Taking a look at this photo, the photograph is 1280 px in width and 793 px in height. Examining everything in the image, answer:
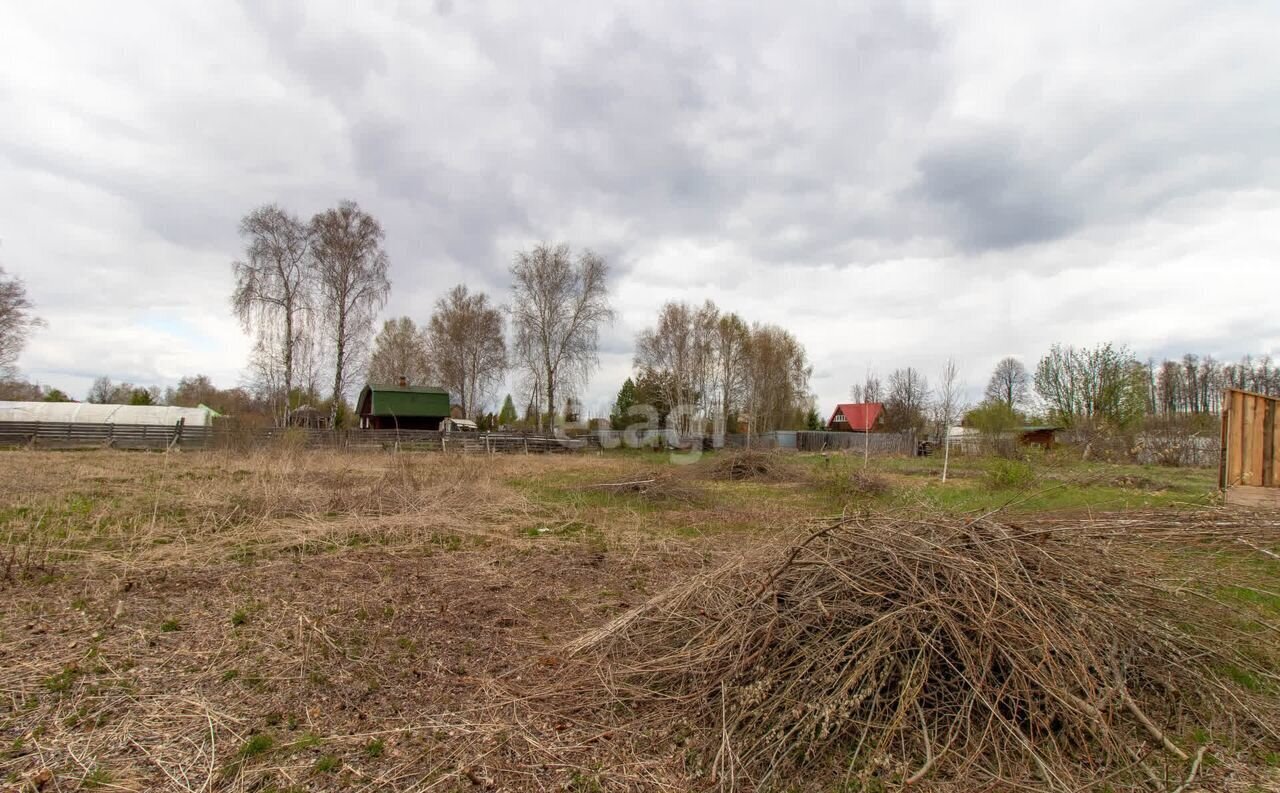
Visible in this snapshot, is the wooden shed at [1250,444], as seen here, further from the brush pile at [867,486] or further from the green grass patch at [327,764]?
the green grass patch at [327,764]

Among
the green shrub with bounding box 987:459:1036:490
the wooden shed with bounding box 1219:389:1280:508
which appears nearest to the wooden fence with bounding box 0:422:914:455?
the green shrub with bounding box 987:459:1036:490

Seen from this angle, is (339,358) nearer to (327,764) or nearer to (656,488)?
(656,488)

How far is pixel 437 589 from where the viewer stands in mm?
5238

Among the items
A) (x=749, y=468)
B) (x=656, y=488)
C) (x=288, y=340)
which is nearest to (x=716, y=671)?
(x=656, y=488)

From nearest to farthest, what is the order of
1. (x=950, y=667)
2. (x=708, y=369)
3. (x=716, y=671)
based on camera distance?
(x=950, y=667) < (x=716, y=671) < (x=708, y=369)

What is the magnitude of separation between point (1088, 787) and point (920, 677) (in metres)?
0.67

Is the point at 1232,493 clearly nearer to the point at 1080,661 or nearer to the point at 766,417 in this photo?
the point at 1080,661

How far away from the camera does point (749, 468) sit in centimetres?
1698

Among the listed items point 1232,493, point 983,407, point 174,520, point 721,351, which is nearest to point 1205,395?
point 983,407

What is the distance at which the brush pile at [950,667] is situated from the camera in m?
2.48

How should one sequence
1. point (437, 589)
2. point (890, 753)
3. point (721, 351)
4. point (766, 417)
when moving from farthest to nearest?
1. point (766, 417)
2. point (721, 351)
3. point (437, 589)
4. point (890, 753)

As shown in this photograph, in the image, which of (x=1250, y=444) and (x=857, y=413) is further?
(x=857, y=413)

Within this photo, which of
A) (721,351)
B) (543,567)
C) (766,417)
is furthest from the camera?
(766,417)

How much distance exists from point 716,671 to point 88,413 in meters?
39.6
